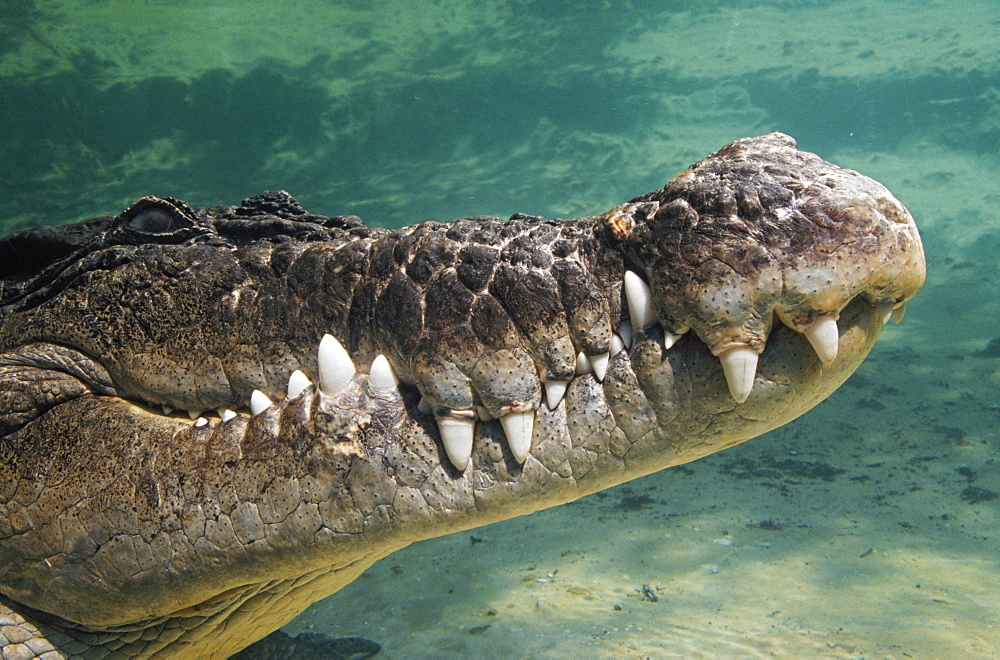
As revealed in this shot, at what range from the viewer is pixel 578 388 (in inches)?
57.4

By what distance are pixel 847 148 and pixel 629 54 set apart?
10.7 meters

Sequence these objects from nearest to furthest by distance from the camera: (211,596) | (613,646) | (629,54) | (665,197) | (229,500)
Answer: (665,197) < (229,500) < (211,596) < (613,646) < (629,54)

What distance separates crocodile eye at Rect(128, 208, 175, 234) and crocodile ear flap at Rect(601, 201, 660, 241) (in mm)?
1726

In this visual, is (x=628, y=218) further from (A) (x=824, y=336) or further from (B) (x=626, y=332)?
(A) (x=824, y=336)

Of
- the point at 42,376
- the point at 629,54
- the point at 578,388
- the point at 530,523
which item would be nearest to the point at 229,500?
the point at 42,376

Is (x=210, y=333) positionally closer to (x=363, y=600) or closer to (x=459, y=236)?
(x=459, y=236)

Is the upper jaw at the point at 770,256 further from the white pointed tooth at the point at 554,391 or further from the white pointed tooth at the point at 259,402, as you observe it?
the white pointed tooth at the point at 259,402

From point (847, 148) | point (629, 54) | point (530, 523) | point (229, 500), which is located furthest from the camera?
point (847, 148)

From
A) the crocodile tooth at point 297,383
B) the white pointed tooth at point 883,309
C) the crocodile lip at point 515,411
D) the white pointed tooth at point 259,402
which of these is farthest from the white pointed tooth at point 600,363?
the white pointed tooth at point 259,402

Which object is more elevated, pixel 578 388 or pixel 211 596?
pixel 578 388

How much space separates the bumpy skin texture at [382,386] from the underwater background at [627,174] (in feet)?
5.90

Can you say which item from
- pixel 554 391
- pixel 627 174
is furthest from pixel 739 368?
pixel 627 174

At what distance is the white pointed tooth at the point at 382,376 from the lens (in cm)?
156

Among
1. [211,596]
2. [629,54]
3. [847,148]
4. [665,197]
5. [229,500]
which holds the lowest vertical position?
[211,596]
